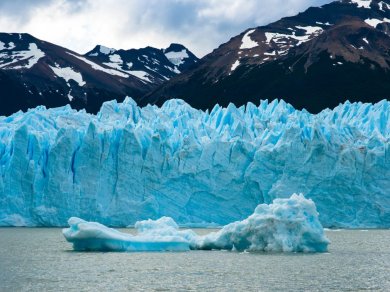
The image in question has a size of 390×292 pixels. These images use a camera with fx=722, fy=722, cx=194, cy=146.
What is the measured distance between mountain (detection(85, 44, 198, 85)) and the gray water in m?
67.4

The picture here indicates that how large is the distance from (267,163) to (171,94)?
100 feet

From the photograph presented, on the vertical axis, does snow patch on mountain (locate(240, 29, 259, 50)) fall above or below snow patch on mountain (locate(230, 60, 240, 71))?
above

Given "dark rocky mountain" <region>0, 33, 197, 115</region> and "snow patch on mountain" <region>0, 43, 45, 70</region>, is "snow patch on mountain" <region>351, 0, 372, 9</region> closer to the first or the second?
"dark rocky mountain" <region>0, 33, 197, 115</region>

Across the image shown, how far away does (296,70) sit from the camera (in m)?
58.5

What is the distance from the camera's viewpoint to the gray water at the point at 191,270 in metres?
16.3

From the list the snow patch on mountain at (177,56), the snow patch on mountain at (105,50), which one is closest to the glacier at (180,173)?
the snow patch on mountain at (105,50)

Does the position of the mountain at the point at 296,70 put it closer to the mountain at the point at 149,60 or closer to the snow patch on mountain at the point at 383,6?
the snow patch on mountain at the point at 383,6

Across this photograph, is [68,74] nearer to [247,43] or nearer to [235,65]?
[247,43]

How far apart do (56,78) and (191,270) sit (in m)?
60.1

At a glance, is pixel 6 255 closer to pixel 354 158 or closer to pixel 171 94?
pixel 354 158

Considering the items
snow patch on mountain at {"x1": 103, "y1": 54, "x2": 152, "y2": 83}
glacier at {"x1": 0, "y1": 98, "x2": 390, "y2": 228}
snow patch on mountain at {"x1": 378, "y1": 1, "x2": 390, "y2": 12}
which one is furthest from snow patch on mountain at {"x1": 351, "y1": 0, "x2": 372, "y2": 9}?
glacier at {"x1": 0, "y1": 98, "x2": 390, "y2": 228}

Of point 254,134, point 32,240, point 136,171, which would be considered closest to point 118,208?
point 136,171

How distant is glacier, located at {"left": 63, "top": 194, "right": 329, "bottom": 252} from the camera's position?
840 inches

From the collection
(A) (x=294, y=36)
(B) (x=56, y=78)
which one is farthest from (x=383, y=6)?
(B) (x=56, y=78)
